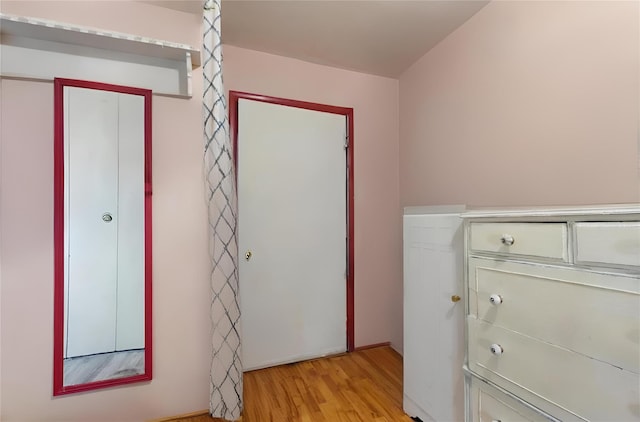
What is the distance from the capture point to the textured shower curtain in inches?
60.1

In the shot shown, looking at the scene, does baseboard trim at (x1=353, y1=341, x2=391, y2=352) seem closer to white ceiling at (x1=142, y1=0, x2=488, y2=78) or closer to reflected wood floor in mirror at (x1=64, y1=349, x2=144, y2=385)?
reflected wood floor in mirror at (x1=64, y1=349, x2=144, y2=385)

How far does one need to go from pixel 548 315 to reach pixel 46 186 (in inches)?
84.2

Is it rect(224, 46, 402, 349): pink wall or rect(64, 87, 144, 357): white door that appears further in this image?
rect(224, 46, 402, 349): pink wall

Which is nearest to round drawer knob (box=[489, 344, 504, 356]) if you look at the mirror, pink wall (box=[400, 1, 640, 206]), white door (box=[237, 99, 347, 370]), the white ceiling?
pink wall (box=[400, 1, 640, 206])

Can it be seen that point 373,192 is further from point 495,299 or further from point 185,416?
point 185,416

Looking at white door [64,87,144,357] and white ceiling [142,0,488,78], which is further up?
white ceiling [142,0,488,78]

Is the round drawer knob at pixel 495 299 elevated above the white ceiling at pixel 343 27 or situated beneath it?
situated beneath

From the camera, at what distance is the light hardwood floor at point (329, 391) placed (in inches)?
63.4

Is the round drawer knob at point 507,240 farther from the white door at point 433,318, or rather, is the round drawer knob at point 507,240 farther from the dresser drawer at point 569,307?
the white door at point 433,318

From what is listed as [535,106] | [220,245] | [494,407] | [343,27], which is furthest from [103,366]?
[535,106]

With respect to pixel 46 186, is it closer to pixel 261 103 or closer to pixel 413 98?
pixel 261 103

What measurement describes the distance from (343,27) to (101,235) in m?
1.82

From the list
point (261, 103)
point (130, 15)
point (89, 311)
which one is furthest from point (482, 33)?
point (89, 311)

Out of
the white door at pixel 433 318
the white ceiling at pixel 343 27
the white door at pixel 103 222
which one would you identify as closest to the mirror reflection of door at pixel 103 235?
the white door at pixel 103 222
